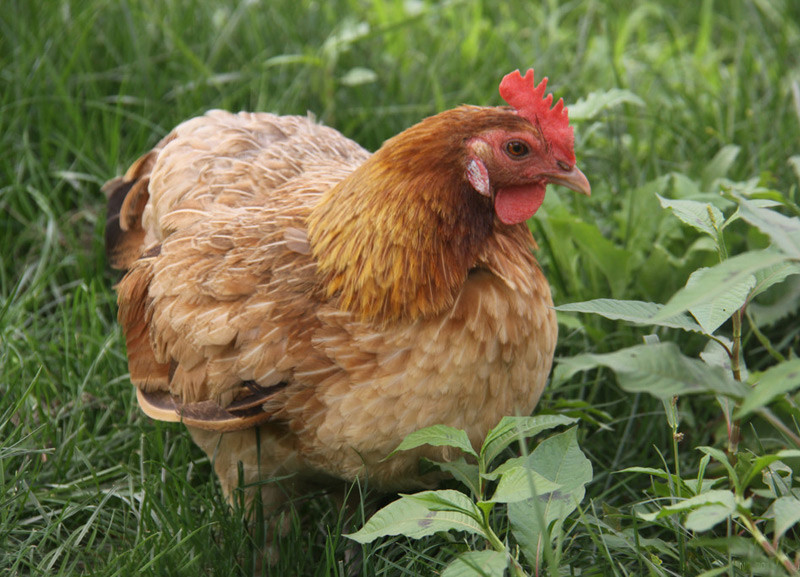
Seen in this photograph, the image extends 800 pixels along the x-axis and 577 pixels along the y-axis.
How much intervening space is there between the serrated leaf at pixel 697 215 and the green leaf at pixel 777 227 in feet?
1.52

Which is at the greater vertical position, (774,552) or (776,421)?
(776,421)

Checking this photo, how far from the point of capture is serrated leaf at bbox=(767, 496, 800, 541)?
5.85ft

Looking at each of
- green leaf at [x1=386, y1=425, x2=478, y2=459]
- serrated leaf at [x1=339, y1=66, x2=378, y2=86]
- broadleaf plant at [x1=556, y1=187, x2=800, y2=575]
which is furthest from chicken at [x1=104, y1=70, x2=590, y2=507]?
serrated leaf at [x1=339, y1=66, x2=378, y2=86]

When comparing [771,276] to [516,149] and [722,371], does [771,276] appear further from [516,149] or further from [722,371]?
[516,149]

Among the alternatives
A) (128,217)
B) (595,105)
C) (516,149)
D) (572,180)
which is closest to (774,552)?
(572,180)

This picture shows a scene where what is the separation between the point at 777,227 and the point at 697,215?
1.84 feet

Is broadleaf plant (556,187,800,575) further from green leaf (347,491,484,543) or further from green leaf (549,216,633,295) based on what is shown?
green leaf (549,216,633,295)

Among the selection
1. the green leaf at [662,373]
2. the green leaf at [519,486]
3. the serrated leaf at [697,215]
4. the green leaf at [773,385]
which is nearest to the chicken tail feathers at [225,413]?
the green leaf at [519,486]

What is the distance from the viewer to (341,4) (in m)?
4.97

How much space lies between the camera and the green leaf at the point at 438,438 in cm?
211

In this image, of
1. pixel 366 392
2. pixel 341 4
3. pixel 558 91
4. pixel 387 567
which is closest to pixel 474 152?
pixel 366 392

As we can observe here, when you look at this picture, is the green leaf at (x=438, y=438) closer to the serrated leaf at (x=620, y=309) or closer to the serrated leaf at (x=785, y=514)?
the serrated leaf at (x=620, y=309)

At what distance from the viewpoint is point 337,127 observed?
4160 millimetres

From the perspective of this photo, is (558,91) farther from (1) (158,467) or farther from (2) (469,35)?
(1) (158,467)
